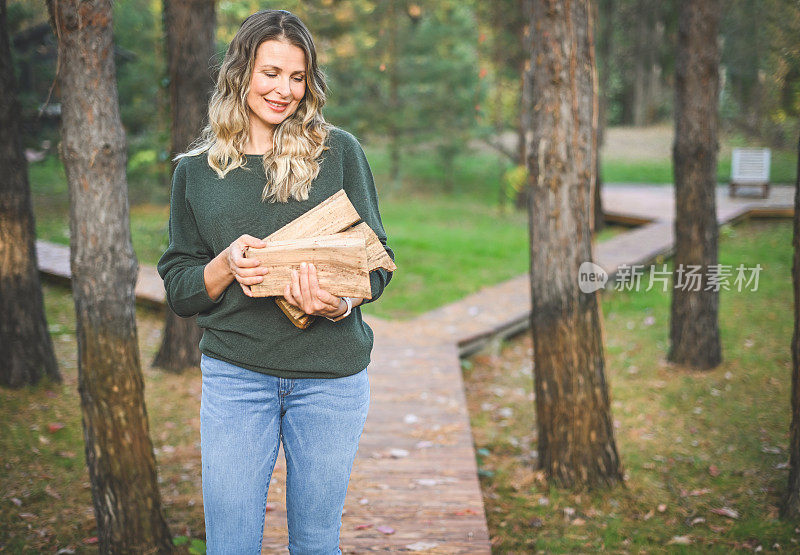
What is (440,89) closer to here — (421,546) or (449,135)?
(449,135)

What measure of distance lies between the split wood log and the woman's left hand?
0.8 inches

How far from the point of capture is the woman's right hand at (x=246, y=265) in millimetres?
1949

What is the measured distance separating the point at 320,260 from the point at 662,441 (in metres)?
4.42

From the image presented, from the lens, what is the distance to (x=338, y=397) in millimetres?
2105

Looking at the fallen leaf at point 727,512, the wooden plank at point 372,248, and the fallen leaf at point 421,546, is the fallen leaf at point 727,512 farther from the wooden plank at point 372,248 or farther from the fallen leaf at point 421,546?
the wooden plank at point 372,248

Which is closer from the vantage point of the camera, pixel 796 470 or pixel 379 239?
pixel 379 239

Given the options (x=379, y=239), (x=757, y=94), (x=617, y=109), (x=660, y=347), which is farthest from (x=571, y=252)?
(x=617, y=109)

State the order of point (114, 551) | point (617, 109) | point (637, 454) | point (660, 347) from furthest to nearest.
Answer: point (617, 109) < point (660, 347) < point (637, 454) < point (114, 551)

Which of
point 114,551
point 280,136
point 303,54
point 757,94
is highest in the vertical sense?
point 757,94

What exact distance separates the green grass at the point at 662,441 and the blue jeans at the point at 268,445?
7.26 feet

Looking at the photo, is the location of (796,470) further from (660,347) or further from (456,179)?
(456,179)

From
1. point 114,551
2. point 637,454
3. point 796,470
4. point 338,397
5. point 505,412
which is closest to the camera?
point 338,397

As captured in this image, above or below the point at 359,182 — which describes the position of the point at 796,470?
below

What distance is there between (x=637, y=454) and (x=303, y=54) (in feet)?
14.0
